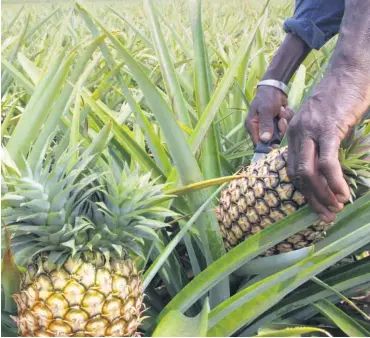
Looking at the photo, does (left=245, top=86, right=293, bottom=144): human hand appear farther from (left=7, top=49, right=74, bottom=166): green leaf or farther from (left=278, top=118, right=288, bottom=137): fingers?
(left=7, top=49, right=74, bottom=166): green leaf

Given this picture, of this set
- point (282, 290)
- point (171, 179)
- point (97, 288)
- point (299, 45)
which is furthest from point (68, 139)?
point (299, 45)

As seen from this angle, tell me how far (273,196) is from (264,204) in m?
0.02

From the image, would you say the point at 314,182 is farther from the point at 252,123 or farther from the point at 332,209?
the point at 252,123

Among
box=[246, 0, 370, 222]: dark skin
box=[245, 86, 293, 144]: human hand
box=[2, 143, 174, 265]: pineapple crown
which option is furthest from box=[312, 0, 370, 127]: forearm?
box=[245, 86, 293, 144]: human hand

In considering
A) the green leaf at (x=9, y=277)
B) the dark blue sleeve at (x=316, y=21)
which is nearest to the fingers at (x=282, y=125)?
the dark blue sleeve at (x=316, y=21)

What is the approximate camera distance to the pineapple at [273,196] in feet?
2.57

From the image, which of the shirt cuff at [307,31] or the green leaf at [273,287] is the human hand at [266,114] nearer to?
the shirt cuff at [307,31]

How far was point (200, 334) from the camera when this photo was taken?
0.65 m

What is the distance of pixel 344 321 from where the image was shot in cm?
81

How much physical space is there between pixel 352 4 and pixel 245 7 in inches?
138

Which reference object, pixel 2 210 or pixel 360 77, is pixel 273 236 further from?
pixel 2 210

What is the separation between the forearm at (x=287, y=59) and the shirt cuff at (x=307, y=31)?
2cm

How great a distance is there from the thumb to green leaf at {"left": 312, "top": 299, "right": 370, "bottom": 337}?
41 cm

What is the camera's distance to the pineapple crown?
2.10 feet
